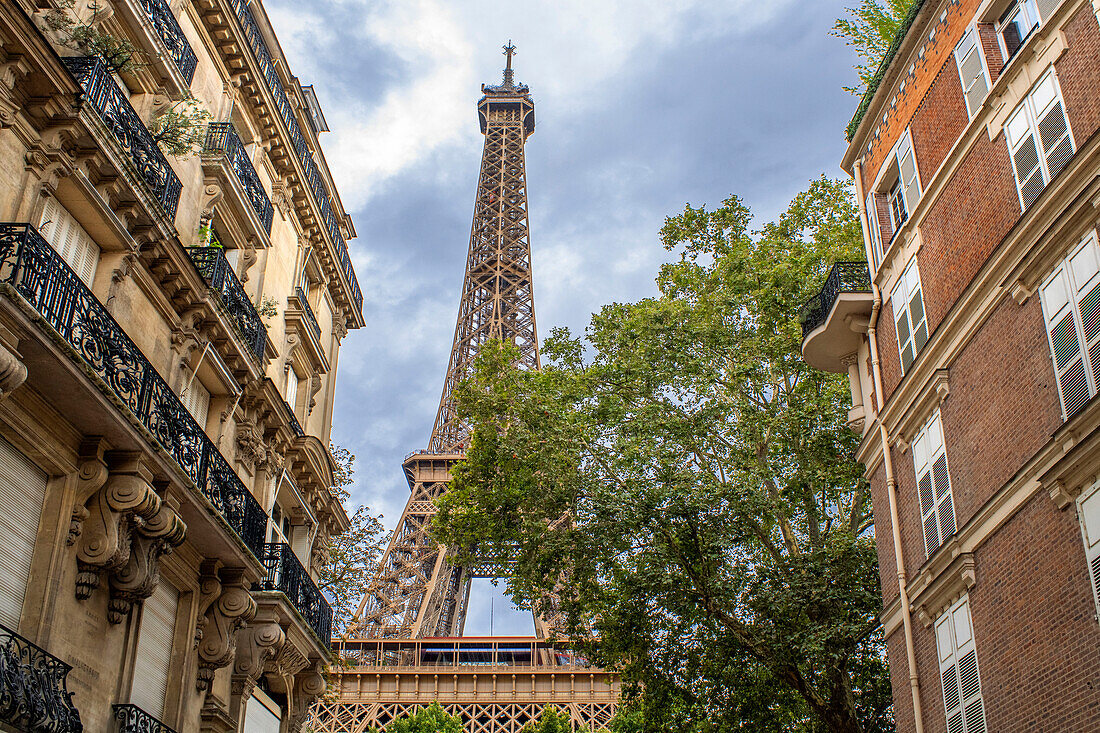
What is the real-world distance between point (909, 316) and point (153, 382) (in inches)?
462

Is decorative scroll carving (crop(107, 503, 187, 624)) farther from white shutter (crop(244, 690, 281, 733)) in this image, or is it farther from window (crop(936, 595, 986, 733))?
window (crop(936, 595, 986, 733))

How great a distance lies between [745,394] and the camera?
2547cm

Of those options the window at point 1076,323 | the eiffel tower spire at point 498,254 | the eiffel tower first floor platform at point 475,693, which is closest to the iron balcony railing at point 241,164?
the window at point 1076,323

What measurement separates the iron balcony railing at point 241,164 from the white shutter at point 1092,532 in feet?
45.7

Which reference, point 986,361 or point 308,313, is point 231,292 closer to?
point 308,313

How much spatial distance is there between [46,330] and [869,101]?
15251 millimetres

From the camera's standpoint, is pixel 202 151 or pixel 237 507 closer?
pixel 237 507

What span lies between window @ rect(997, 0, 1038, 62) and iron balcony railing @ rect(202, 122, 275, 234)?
12502mm

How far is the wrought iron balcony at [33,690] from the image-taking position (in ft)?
33.1

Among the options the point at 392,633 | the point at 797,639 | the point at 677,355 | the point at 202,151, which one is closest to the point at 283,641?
the point at 202,151

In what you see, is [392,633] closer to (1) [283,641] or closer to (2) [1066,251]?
(1) [283,641]

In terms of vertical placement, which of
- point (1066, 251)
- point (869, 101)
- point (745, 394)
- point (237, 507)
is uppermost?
point (869, 101)

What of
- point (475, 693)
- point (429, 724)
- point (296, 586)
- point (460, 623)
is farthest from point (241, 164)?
point (460, 623)

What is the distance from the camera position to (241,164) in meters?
19.8
